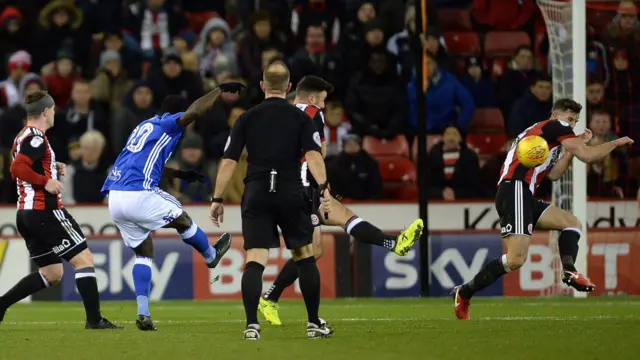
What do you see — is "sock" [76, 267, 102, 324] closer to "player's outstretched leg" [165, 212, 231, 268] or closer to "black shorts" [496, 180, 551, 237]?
"player's outstretched leg" [165, 212, 231, 268]

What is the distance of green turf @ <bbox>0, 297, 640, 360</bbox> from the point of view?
9266 mm

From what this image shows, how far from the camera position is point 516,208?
12891 mm

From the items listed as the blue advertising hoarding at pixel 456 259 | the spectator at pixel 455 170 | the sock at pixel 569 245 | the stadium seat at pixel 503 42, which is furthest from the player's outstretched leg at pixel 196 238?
the stadium seat at pixel 503 42

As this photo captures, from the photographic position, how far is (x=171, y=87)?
20.0 m

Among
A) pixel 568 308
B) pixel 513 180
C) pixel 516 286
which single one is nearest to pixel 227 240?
pixel 513 180

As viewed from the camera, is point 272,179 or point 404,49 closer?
point 272,179

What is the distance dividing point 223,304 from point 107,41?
19.5 ft

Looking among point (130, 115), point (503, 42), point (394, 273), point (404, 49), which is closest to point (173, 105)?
point (394, 273)

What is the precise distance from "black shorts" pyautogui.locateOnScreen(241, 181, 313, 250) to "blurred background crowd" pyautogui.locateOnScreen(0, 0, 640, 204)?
7.69 m

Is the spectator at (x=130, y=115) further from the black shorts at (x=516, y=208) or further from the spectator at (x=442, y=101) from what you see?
the black shorts at (x=516, y=208)

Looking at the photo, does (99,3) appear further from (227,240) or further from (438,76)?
(227,240)

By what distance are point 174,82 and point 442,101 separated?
389 centimetres

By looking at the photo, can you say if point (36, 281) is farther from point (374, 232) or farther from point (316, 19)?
point (316, 19)

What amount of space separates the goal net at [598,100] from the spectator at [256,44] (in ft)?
14.0
